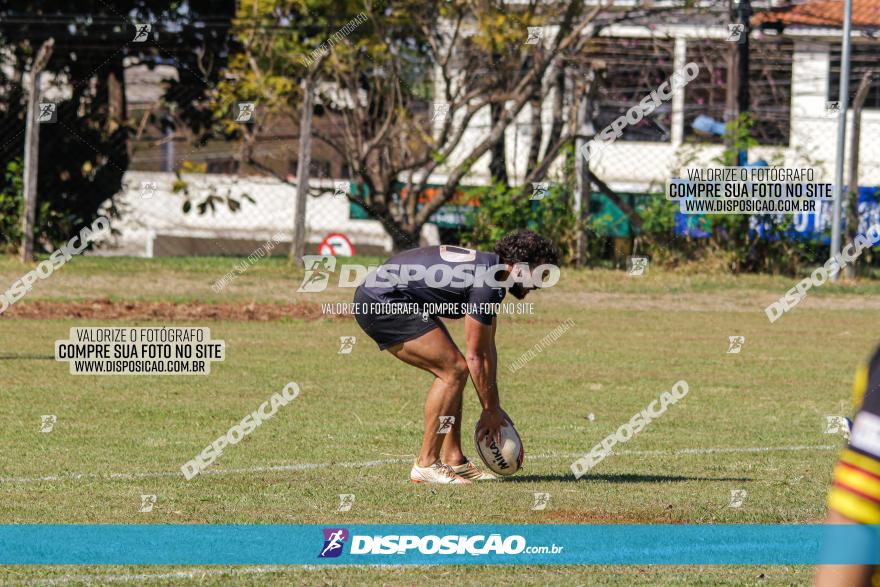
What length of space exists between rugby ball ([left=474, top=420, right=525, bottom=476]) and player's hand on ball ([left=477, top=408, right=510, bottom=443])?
0.02m

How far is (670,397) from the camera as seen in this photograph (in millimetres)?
12336

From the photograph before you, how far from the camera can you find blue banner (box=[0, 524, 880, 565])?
6.44m

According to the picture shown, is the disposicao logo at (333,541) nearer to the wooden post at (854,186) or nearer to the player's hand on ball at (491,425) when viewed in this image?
the player's hand on ball at (491,425)

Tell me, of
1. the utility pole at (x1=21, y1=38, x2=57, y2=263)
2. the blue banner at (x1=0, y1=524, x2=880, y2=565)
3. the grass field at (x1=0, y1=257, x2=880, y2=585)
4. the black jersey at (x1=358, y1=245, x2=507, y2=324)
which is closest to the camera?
the blue banner at (x1=0, y1=524, x2=880, y2=565)

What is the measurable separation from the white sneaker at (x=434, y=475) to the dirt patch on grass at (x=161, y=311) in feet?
28.4

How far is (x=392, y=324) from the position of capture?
8734 mm

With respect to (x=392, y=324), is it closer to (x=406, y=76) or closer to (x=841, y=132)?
(x=841, y=132)

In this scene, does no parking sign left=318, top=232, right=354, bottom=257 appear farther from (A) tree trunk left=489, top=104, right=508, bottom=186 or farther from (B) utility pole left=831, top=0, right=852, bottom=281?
(B) utility pole left=831, top=0, right=852, bottom=281

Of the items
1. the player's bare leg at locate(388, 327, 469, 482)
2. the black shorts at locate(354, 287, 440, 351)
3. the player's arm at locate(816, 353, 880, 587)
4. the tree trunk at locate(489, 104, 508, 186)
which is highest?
the tree trunk at locate(489, 104, 508, 186)

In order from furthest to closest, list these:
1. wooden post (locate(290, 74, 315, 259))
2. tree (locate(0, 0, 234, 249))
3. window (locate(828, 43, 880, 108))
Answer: window (locate(828, 43, 880, 108)) < tree (locate(0, 0, 234, 249)) < wooden post (locate(290, 74, 315, 259))

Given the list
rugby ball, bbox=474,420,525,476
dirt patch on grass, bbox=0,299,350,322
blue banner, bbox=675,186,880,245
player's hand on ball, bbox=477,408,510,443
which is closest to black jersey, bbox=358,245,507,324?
player's hand on ball, bbox=477,408,510,443

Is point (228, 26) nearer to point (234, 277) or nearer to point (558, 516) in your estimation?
point (234, 277)

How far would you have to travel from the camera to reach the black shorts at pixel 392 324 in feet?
28.6

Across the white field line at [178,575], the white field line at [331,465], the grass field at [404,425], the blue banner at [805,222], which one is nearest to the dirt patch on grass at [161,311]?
the grass field at [404,425]
